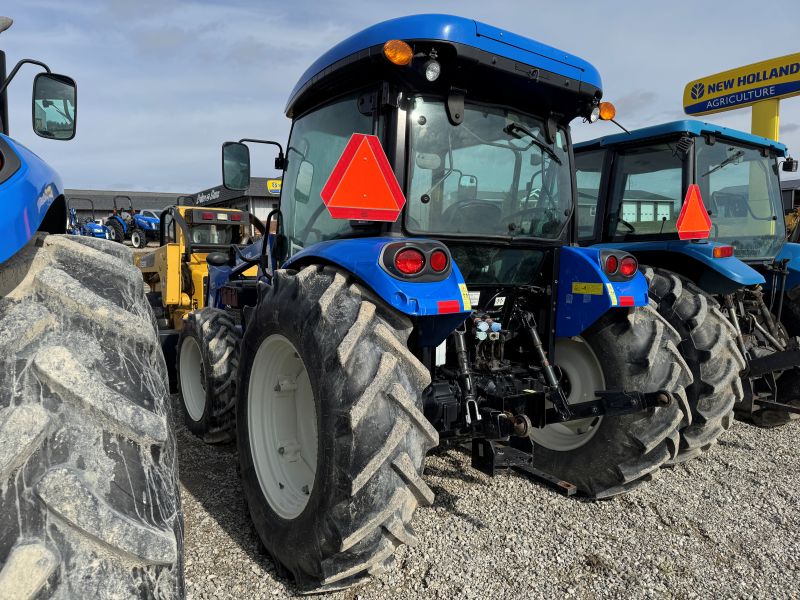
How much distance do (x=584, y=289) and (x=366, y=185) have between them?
1273mm

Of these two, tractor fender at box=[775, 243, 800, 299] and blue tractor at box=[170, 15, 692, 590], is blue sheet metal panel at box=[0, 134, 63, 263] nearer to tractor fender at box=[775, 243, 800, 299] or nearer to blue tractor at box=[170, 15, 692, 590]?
blue tractor at box=[170, 15, 692, 590]

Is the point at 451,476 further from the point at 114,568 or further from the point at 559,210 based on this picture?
the point at 114,568

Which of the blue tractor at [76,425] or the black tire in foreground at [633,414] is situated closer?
the blue tractor at [76,425]

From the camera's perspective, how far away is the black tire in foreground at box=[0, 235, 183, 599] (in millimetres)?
986

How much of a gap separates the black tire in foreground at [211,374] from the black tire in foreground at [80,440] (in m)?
2.74

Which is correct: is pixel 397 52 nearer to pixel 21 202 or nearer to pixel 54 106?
pixel 54 106

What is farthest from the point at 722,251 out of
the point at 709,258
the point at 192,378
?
the point at 192,378

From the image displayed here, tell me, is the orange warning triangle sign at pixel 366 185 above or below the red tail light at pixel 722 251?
above

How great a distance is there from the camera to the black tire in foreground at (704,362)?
11.9 feet

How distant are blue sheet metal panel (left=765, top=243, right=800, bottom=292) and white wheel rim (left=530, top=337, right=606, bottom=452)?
122 inches

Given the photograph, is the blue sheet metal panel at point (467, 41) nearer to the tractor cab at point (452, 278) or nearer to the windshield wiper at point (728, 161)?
the tractor cab at point (452, 278)

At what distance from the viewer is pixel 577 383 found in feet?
11.0

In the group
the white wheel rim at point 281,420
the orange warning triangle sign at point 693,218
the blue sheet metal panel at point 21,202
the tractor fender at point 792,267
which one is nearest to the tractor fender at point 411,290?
the white wheel rim at point 281,420

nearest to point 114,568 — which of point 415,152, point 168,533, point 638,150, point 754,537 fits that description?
point 168,533
